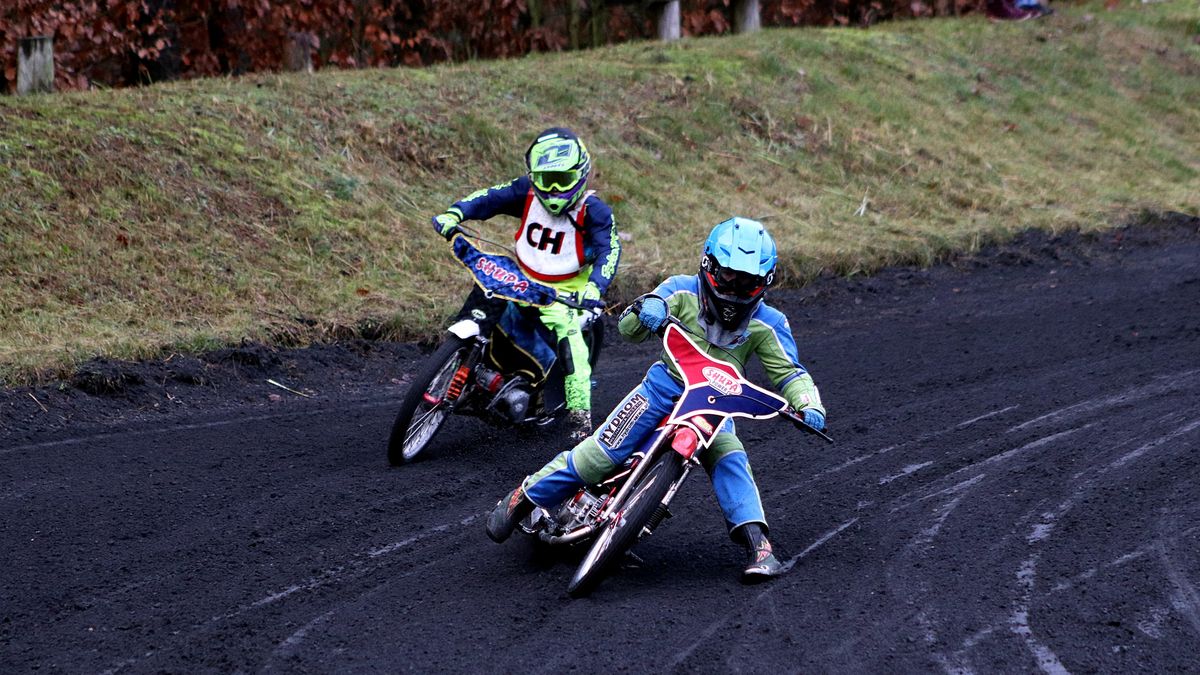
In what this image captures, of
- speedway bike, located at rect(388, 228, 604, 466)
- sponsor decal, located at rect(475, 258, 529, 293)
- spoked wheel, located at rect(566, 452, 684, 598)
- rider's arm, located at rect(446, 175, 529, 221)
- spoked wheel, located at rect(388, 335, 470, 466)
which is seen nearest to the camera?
spoked wheel, located at rect(566, 452, 684, 598)

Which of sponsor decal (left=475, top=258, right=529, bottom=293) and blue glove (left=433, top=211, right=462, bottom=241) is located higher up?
blue glove (left=433, top=211, right=462, bottom=241)

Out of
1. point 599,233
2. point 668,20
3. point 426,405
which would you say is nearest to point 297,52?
point 668,20

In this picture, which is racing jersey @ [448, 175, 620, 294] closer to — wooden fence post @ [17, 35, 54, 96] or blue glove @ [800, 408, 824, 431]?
blue glove @ [800, 408, 824, 431]

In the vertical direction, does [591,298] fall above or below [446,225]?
below

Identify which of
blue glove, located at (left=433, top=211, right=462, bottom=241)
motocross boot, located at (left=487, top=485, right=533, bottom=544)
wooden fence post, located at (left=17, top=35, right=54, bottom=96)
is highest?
wooden fence post, located at (left=17, top=35, right=54, bottom=96)

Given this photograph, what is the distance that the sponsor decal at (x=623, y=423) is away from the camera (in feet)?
19.9

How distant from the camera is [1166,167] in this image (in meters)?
18.1

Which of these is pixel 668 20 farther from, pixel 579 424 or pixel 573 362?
pixel 579 424

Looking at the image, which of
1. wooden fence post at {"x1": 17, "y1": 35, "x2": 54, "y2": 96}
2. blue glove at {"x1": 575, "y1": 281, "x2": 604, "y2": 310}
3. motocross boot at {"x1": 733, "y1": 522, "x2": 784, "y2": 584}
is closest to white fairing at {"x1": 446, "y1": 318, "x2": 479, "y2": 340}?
blue glove at {"x1": 575, "y1": 281, "x2": 604, "y2": 310}

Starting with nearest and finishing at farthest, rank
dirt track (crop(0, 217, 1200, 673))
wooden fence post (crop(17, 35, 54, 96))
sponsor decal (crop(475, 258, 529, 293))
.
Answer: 1. dirt track (crop(0, 217, 1200, 673))
2. sponsor decal (crop(475, 258, 529, 293))
3. wooden fence post (crop(17, 35, 54, 96))

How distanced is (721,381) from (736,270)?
Answer: 1.63ft

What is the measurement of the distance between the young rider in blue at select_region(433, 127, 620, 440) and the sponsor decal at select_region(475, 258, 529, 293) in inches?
7.8

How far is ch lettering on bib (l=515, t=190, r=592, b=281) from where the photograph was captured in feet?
26.8

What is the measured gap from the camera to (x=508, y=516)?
20.3 feet
